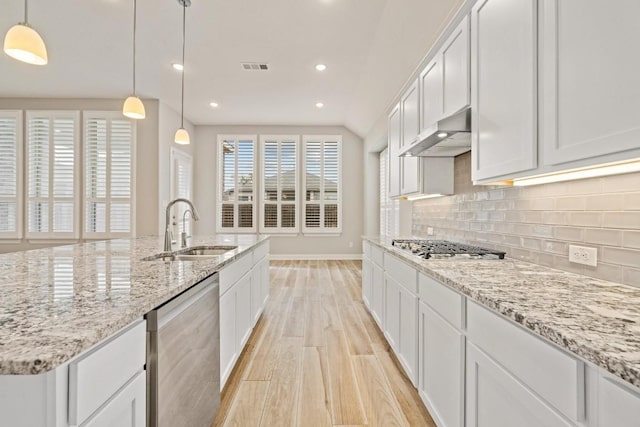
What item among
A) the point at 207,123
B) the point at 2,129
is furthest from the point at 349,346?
the point at 2,129

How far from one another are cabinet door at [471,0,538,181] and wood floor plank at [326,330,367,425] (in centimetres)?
154

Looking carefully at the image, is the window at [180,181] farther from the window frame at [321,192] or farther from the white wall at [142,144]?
the window frame at [321,192]

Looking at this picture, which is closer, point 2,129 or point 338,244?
point 2,129

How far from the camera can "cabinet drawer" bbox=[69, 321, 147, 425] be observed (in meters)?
0.71

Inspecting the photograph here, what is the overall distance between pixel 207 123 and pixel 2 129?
141 inches

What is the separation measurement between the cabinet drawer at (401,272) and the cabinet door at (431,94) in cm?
107

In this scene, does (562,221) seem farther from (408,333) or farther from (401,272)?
(408,333)

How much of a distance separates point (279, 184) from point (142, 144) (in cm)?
290

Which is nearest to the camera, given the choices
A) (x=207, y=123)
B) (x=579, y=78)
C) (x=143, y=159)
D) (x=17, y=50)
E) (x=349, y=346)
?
(x=579, y=78)

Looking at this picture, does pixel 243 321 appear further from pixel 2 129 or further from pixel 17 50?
pixel 2 129

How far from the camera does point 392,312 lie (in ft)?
8.27

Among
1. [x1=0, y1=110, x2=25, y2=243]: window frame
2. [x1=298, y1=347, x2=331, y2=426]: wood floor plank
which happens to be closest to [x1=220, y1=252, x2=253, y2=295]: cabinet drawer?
[x1=298, y1=347, x2=331, y2=426]: wood floor plank

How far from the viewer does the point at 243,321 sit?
8.38ft

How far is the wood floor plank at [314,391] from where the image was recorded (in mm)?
1826
